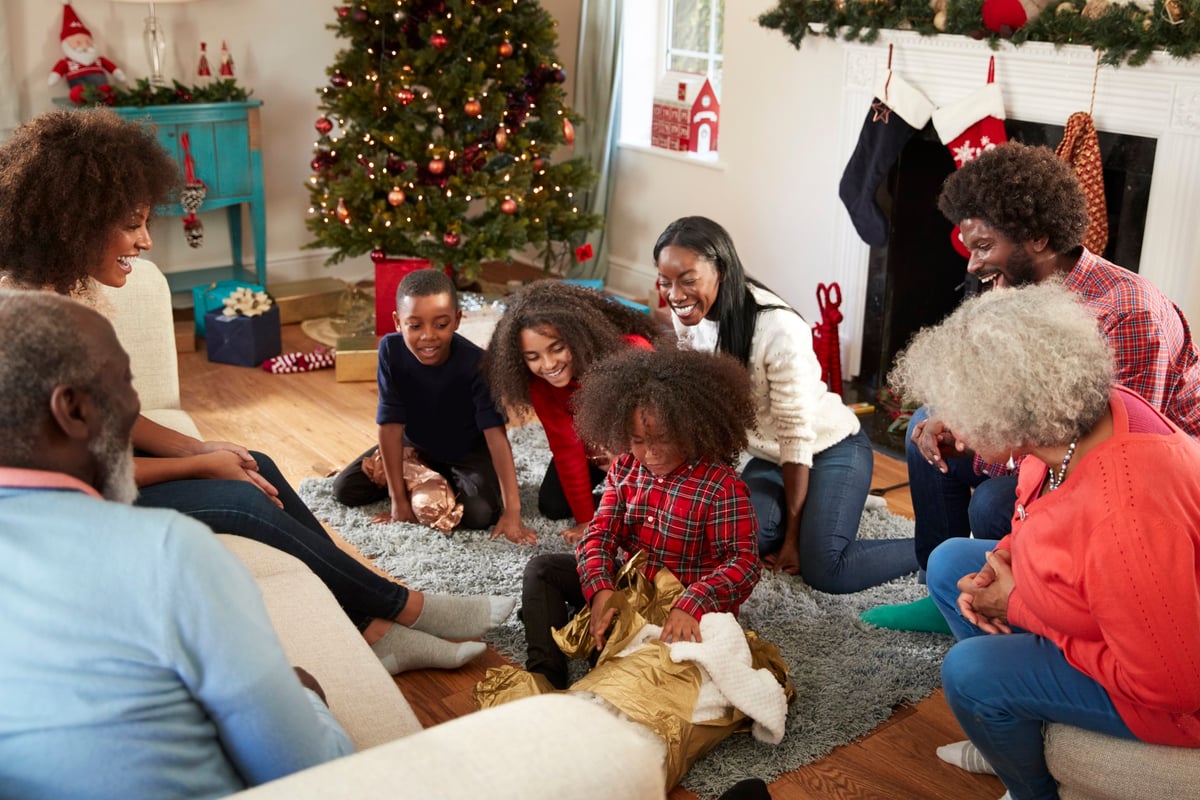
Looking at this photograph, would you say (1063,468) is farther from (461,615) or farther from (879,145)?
(879,145)

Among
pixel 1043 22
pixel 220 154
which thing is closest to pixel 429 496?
pixel 1043 22

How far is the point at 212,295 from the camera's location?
4.54 m

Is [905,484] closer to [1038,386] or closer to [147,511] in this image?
[1038,386]

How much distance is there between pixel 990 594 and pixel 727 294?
106cm

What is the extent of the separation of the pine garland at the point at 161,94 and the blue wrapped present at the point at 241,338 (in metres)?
0.87

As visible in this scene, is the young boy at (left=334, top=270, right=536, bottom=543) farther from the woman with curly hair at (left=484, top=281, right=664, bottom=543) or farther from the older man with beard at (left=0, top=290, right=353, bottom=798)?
the older man with beard at (left=0, top=290, right=353, bottom=798)

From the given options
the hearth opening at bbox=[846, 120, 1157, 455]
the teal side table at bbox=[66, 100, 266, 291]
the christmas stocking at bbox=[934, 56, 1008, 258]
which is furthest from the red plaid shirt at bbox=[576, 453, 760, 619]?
the teal side table at bbox=[66, 100, 266, 291]

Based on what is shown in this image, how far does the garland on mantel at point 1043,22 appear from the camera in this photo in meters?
2.94

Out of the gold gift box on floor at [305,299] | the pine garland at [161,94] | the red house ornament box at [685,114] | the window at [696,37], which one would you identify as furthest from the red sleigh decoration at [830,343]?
the pine garland at [161,94]

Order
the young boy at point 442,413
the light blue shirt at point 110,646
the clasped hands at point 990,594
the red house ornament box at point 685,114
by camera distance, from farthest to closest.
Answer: the red house ornament box at point 685,114
the young boy at point 442,413
the clasped hands at point 990,594
the light blue shirt at point 110,646

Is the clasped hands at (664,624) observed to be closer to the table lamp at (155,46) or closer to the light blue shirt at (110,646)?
the light blue shirt at (110,646)

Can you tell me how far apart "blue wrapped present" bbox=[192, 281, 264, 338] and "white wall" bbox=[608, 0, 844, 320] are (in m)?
1.88

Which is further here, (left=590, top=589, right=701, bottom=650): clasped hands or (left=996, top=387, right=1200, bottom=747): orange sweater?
(left=590, top=589, right=701, bottom=650): clasped hands

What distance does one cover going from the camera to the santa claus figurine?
448cm
